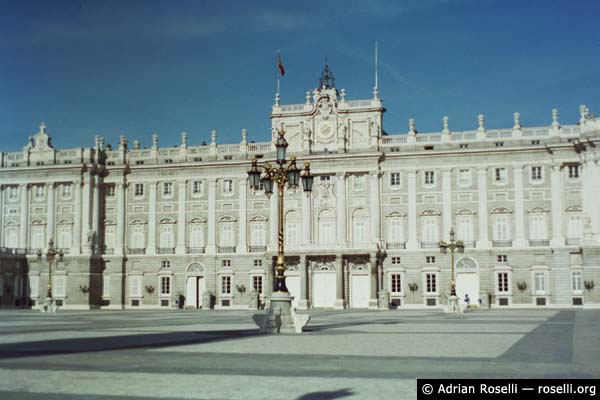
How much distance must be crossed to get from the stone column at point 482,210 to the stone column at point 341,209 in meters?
10.6

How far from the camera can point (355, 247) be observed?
Result: 64312 mm

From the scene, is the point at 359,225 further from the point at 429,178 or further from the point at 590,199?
the point at 590,199

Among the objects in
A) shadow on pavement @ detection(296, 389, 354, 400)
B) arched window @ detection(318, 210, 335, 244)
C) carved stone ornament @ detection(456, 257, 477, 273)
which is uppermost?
arched window @ detection(318, 210, 335, 244)

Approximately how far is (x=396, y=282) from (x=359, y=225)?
5.50 m

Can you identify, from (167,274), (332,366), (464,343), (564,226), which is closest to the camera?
(332,366)

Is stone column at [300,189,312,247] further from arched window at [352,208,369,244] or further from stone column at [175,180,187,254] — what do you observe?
stone column at [175,180,187,254]

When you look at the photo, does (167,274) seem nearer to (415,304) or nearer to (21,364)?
(415,304)

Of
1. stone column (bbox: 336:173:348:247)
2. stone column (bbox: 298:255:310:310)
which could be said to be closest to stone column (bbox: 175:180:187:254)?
stone column (bbox: 298:255:310:310)

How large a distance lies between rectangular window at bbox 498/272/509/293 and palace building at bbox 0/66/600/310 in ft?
0.36

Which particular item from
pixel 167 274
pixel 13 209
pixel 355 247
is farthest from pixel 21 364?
pixel 13 209

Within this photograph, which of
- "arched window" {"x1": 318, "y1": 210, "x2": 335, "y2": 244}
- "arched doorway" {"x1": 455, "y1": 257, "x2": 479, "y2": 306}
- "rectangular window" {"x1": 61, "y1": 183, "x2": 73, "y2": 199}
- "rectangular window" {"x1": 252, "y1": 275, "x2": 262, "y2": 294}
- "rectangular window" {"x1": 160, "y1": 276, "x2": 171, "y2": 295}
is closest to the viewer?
"arched doorway" {"x1": 455, "y1": 257, "x2": 479, "y2": 306}

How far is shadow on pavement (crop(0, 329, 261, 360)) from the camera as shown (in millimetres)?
19219

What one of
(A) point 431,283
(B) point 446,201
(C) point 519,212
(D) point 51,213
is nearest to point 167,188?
(D) point 51,213

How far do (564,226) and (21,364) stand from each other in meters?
51.5
